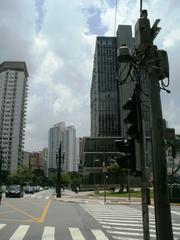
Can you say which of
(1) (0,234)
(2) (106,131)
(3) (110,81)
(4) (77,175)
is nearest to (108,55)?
(3) (110,81)

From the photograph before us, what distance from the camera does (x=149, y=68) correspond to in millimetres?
7180

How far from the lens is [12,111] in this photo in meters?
176

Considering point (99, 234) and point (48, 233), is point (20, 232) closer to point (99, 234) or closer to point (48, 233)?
point (48, 233)

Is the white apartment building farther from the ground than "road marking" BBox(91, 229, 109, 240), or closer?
farther from the ground

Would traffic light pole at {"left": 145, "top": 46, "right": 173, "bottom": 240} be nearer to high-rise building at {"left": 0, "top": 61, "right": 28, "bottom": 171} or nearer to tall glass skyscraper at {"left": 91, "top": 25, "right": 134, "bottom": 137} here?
tall glass skyscraper at {"left": 91, "top": 25, "right": 134, "bottom": 137}

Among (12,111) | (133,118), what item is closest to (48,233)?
(133,118)

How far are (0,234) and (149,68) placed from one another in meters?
8.03

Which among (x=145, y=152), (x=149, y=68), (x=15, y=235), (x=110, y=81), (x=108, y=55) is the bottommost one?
(x=15, y=235)

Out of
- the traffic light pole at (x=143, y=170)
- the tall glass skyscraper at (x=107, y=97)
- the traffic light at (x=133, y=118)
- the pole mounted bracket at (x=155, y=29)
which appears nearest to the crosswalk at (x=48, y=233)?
the traffic light pole at (x=143, y=170)

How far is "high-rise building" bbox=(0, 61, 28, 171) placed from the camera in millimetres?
170750

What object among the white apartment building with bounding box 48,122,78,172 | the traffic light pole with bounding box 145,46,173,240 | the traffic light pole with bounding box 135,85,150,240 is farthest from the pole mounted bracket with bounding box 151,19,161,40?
the white apartment building with bounding box 48,122,78,172

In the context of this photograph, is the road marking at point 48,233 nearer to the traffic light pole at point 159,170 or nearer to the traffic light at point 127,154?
the traffic light at point 127,154

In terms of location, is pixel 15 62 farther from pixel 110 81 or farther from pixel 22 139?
pixel 110 81

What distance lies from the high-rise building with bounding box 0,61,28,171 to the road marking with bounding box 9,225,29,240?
157121mm
